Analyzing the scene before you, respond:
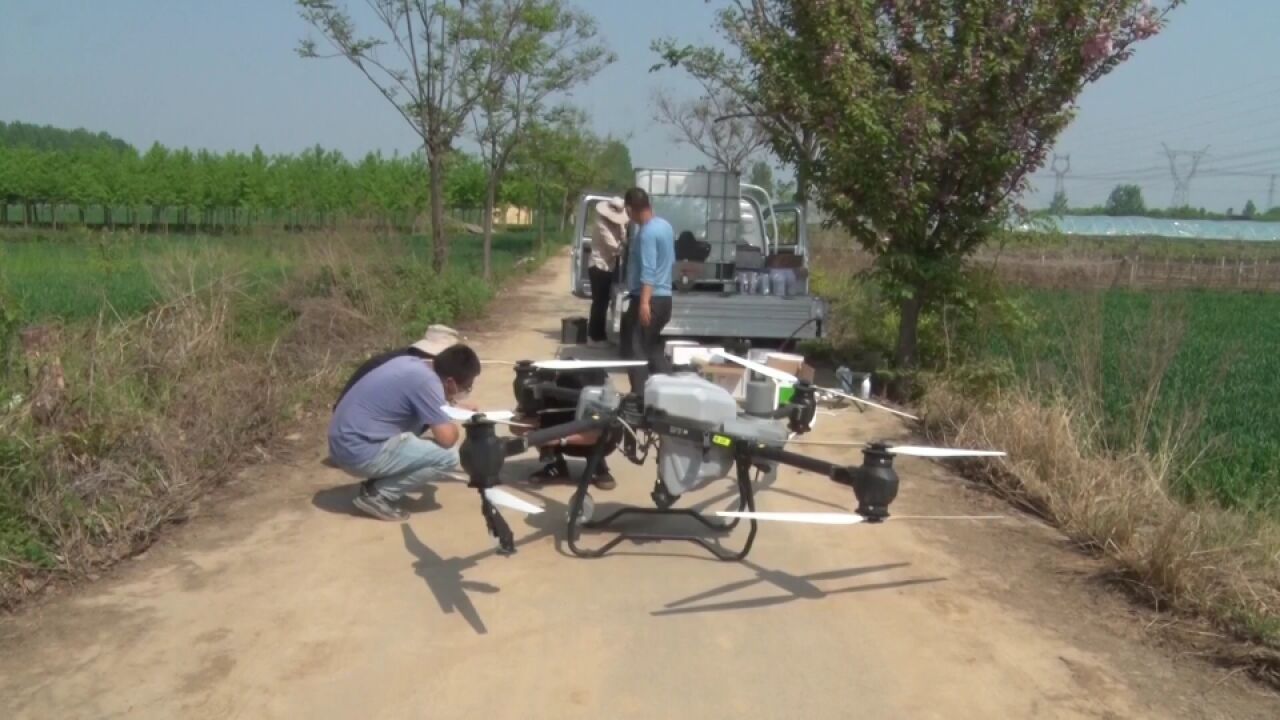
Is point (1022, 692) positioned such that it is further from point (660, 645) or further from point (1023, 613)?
point (660, 645)

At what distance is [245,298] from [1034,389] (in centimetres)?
748

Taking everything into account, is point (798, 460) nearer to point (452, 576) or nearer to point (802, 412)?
point (802, 412)

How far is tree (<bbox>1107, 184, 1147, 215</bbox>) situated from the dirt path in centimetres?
9305

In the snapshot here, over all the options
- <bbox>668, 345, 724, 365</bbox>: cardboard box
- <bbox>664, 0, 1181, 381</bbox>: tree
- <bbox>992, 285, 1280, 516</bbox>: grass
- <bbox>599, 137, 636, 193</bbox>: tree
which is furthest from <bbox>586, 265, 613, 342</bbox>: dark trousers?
<bbox>599, 137, 636, 193</bbox>: tree

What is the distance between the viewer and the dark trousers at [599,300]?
14.2 meters

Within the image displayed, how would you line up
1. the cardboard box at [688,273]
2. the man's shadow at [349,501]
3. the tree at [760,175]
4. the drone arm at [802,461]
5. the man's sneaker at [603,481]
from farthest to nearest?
1. the tree at [760,175]
2. the cardboard box at [688,273]
3. the man's sneaker at [603,481]
4. the man's shadow at [349,501]
5. the drone arm at [802,461]

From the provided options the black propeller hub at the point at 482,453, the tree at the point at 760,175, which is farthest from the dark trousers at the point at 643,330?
the tree at the point at 760,175

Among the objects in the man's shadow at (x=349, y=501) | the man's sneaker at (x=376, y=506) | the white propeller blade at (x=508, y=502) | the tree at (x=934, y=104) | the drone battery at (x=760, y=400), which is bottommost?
the man's shadow at (x=349, y=501)

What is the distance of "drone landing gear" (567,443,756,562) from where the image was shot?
20.2 ft

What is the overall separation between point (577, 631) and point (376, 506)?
213 cm

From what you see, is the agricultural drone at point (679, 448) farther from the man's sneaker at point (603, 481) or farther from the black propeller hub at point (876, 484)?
the man's sneaker at point (603, 481)

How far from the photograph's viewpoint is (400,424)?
6867 mm

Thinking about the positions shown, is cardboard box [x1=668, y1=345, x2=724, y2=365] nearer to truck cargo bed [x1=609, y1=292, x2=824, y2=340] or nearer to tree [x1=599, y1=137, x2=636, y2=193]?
truck cargo bed [x1=609, y1=292, x2=824, y2=340]

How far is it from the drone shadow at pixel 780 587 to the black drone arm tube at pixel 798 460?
0.72 m
